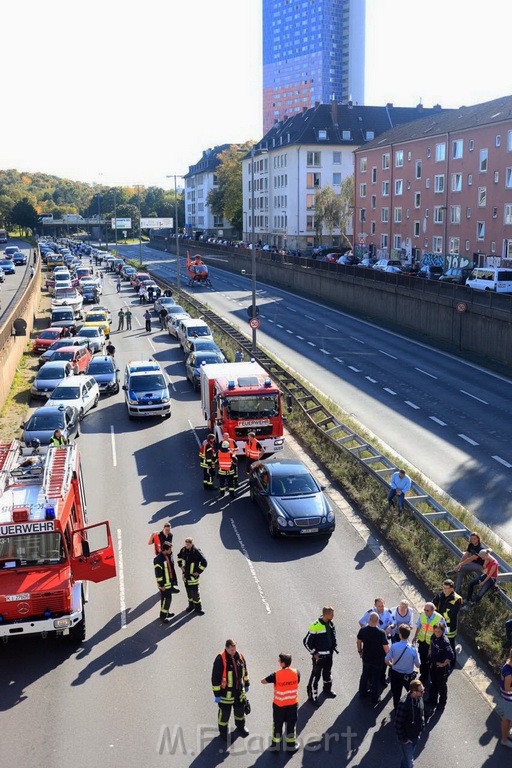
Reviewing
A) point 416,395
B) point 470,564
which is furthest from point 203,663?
point 416,395

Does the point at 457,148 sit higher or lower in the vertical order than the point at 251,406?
higher

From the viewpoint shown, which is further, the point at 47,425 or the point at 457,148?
the point at 457,148

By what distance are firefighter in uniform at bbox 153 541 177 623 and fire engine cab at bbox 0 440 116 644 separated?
878 mm

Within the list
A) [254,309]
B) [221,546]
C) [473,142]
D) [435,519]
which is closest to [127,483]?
[221,546]

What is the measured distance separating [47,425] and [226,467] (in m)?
7.09

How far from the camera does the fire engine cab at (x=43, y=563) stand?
40.0 feet

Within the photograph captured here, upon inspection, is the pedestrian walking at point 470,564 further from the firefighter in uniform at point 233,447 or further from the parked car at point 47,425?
the parked car at point 47,425

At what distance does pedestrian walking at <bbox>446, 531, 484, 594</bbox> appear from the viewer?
46.3 ft

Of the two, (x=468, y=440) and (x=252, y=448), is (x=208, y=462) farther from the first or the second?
(x=468, y=440)

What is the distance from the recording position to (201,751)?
33.8 ft

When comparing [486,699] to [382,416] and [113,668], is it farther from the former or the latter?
[382,416]

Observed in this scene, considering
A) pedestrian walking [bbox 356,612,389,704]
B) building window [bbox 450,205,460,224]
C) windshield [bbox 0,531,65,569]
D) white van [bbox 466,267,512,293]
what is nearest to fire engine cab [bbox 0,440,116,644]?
windshield [bbox 0,531,65,569]

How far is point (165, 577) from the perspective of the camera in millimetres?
13727

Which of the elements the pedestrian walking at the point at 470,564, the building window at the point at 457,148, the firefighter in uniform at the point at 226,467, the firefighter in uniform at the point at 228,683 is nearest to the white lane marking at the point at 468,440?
the firefighter in uniform at the point at 226,467
